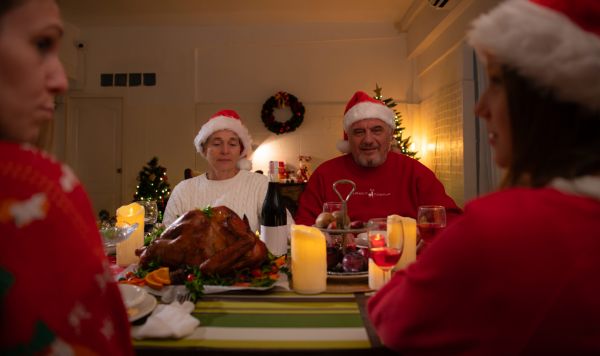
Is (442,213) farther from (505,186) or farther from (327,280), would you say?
(505,186)

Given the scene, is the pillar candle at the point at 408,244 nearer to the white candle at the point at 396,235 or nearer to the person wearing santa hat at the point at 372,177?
the white candle at the point at 396,235

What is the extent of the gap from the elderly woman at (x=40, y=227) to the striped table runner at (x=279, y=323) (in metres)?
0.30

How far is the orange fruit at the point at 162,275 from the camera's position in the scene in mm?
1217

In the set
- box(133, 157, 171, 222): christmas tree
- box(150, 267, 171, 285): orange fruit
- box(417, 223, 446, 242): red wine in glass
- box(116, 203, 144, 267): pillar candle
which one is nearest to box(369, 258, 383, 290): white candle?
box(417, 223, 446, 242): red wine in glass

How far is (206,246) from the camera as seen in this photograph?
1.33 metres

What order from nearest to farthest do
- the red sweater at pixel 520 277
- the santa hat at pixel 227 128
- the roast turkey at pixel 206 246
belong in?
1. the red sweater at pixel 520 277
2. the roast turkey at pixel 206 246
3. the santa hat at pixel 227 128

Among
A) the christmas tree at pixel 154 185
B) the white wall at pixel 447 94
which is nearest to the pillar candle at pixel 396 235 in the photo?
the white wall at pixel 447 94

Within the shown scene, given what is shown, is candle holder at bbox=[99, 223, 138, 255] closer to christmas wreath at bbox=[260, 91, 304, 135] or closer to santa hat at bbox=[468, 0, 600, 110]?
santa hat at bbox=[468, 0, 600, 110]

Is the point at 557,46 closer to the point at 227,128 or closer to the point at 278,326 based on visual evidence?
the point at 278,326

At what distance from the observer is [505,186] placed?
846 mm

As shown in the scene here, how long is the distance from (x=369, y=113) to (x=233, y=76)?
3.85 meters

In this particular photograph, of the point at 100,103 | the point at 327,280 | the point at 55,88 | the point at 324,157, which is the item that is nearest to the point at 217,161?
the point at 327,280

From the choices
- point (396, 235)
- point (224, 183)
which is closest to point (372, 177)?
point (224, 183)

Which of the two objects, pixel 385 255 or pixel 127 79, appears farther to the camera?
pixel 127 79
